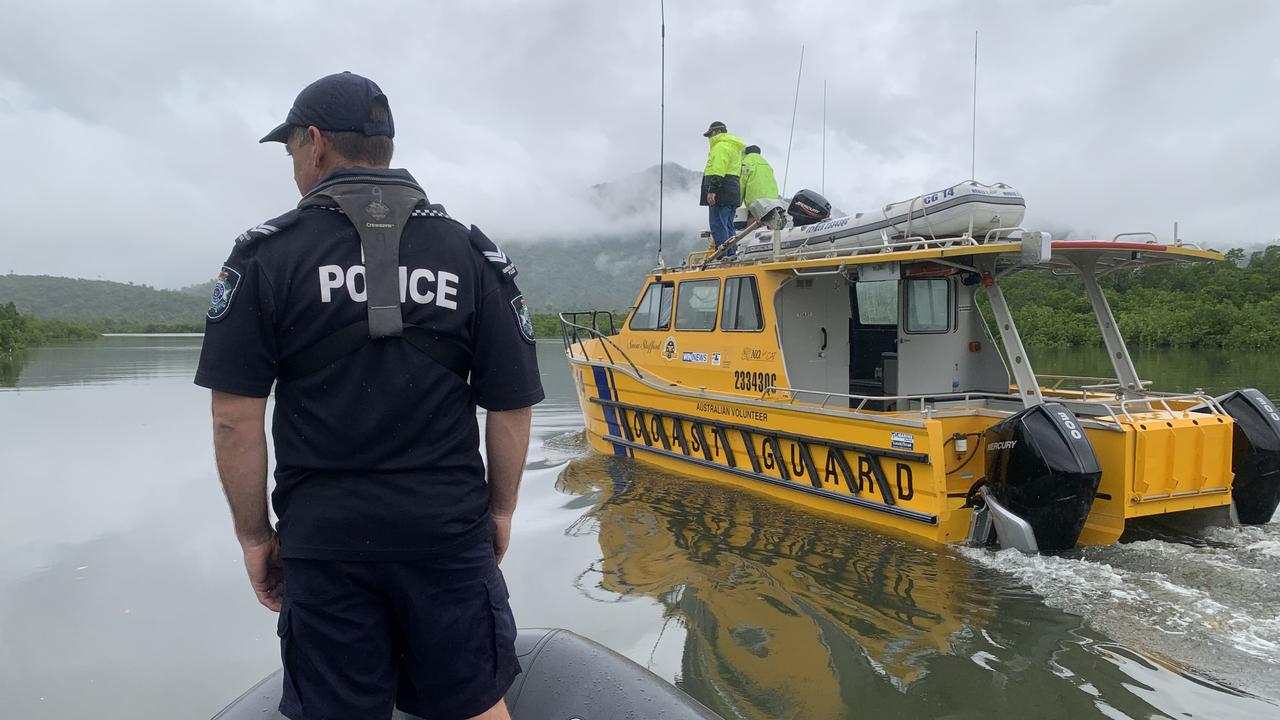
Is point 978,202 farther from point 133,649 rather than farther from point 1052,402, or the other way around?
point 133,649

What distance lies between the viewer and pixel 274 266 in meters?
1.56

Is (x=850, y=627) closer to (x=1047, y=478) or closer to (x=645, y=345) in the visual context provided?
(x=1047, y=478)

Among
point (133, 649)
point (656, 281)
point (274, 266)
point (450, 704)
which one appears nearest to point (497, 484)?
point (450, 704)

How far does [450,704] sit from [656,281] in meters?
8.10

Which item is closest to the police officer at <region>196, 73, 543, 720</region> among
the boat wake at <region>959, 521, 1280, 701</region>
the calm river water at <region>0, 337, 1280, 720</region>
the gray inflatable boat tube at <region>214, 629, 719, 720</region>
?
the gray inflatable boat tube at <region>214, 629, 719, 720</region>

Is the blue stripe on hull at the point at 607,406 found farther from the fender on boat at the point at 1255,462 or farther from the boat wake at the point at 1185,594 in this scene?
the fender on boat at the point at 1255,462

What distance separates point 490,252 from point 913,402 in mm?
7051

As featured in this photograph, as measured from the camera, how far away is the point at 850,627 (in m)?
4.72

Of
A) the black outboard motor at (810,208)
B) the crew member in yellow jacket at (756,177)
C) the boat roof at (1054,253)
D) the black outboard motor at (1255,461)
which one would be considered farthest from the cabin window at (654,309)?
the black outboard motor at (1255,461)

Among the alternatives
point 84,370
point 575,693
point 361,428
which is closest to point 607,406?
point 575,693

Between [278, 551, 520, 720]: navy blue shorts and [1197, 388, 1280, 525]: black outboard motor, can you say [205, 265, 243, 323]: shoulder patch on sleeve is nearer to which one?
[278, 551, 520, 720]: navy blue shorts

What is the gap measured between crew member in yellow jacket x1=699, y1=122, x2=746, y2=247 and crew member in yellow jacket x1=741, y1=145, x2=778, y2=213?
0.09 metres

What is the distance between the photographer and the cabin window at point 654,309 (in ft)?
30.9

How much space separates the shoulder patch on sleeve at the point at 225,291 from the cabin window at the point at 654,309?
25.6 feet
